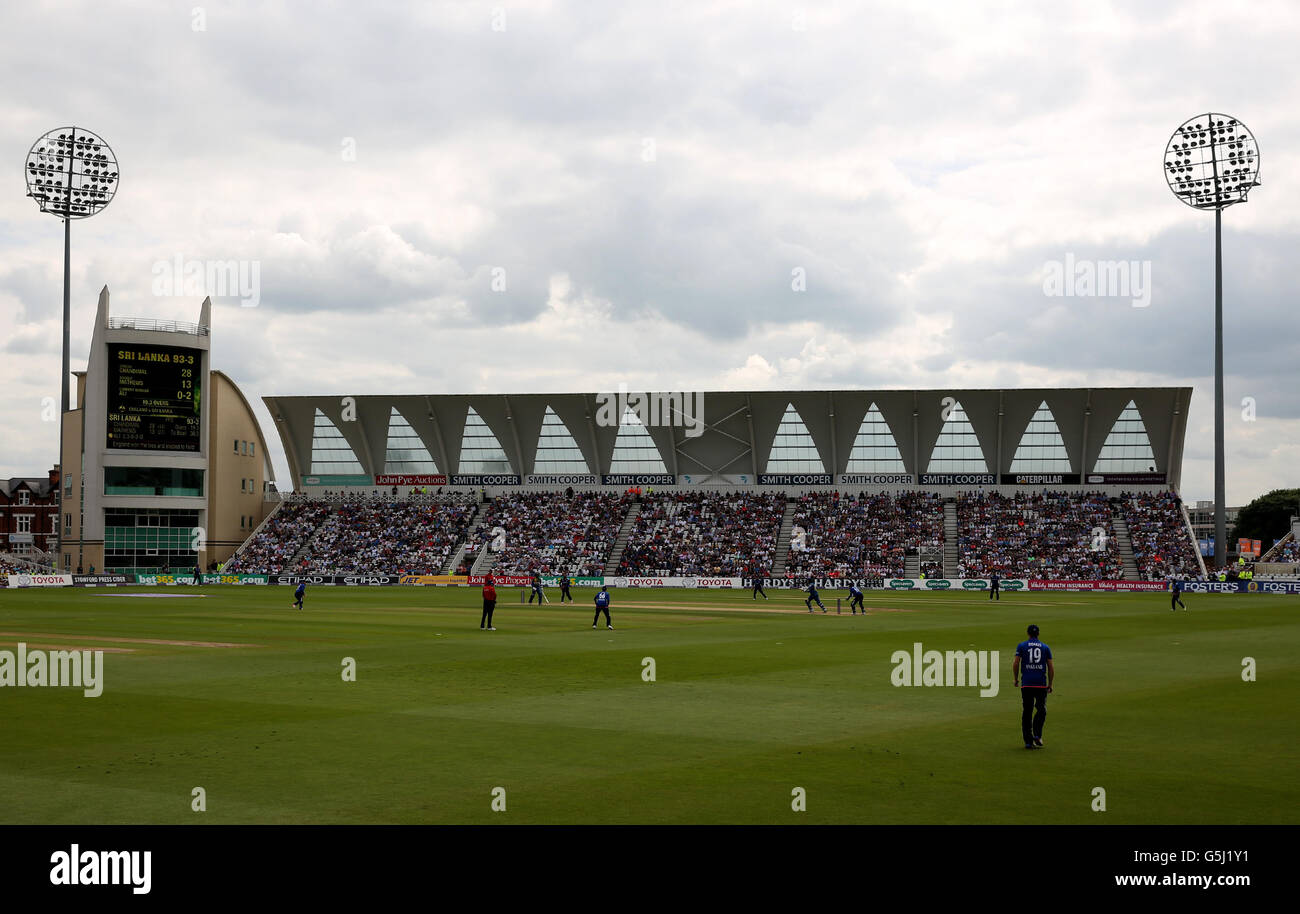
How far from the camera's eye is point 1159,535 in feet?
274

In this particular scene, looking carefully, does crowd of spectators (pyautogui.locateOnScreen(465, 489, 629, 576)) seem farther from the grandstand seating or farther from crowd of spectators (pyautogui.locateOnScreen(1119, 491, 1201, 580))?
crowd of spectators (pyautogui.locateOnScreen(1119, 491, 1201, 580))

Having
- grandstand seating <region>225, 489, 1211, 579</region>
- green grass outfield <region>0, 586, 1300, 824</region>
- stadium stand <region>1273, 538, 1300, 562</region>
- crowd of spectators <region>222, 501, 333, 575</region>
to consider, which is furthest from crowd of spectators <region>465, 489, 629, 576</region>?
stadium stand <region>1273, 538, 1300, 562</region>

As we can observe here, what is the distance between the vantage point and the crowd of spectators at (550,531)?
89375mm

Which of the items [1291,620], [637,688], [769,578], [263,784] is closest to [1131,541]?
[769,578]

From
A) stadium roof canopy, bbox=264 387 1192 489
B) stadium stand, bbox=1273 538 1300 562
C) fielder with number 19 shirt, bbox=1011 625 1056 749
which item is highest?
stadium roof canopy, bbox=264 387 1192 489

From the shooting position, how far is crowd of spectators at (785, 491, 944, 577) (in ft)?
278

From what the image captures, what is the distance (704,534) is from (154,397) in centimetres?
4315

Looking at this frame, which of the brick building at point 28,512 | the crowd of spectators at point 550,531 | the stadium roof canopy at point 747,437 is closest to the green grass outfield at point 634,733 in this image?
the crowd of spectators at point 550,531

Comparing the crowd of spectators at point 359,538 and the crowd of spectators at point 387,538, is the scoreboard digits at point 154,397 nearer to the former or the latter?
the crowd of spectators at point 359,538

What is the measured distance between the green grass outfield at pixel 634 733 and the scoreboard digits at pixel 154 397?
55334mm

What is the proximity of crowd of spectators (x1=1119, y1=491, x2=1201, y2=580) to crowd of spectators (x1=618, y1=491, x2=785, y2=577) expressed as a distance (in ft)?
85.2

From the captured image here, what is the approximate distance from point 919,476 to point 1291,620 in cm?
5035

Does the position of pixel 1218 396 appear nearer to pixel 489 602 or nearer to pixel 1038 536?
pixel 1038 536
